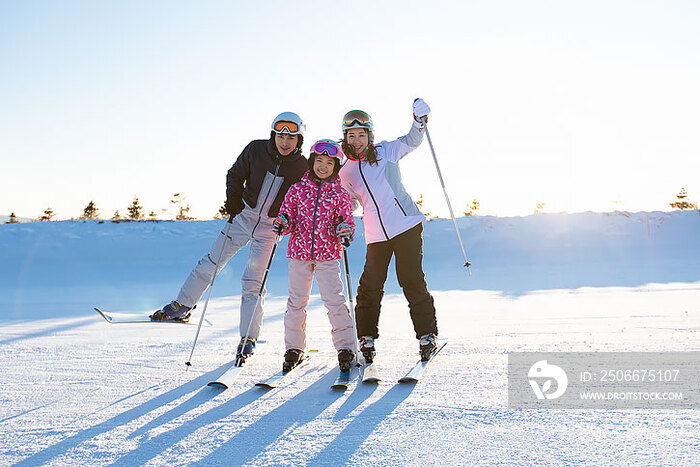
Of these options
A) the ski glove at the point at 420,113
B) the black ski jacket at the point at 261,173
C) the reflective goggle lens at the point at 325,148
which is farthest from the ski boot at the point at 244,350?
the ski glove at the point at 420,113

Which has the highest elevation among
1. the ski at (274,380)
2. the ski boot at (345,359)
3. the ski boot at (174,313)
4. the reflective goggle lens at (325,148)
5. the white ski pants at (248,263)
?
the reflective goggle lens at (325,148)

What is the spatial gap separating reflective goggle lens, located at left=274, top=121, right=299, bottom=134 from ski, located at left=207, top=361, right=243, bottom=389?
1.63 m

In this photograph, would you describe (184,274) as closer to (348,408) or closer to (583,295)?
(583,295)

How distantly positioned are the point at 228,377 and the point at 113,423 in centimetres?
80

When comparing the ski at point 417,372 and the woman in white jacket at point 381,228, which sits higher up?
the woman in white jacket at point 381,228

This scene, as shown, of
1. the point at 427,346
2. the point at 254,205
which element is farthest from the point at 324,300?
the point at 254,205

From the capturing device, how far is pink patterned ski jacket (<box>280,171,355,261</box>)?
335cm

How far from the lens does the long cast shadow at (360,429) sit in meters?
1.90

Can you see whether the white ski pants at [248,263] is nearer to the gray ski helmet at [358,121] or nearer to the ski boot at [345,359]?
the ski boot at [345,359]

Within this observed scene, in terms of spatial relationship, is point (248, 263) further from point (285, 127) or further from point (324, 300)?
point (285, 127)

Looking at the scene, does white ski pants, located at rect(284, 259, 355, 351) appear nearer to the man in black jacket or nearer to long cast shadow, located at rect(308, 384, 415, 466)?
the man in black jacket

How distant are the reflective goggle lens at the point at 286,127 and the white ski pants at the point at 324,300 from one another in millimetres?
939

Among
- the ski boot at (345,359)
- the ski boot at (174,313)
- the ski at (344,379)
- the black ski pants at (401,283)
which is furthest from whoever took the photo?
the ski boot at (174,313)

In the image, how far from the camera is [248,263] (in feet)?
12.7
